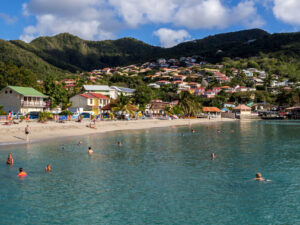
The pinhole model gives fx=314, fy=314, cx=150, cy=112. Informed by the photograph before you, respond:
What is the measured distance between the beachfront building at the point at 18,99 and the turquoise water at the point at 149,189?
1598 inches

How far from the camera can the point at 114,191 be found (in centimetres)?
1850

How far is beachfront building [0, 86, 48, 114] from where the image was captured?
68688 mm

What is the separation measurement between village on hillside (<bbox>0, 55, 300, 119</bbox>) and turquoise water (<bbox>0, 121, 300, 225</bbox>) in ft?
135

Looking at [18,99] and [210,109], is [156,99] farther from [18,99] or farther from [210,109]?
[18,99]

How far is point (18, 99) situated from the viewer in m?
68.8

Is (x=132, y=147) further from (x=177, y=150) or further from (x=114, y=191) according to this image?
(x=114, y=191)

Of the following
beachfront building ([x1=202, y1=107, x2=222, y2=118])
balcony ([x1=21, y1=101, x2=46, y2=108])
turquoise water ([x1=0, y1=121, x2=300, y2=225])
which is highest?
balcony ([x1=21, y1=101, x2=46, y2=108])

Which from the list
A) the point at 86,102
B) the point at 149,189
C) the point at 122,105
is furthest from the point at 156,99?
the point at 149,189

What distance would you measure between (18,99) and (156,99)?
61.4m

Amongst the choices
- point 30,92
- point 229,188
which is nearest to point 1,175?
point 229,188

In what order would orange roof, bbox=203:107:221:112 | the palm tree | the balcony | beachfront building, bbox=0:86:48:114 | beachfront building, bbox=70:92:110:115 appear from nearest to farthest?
beachfront building, bbox=0:86:48:114
the balcony
the palm tree
beachfront building, bbox=70:92:110:115
orange roof, bbox=203:107:221:112

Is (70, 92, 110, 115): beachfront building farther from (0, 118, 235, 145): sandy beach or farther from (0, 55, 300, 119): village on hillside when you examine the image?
(0, 118, 235, 145): sandy beach

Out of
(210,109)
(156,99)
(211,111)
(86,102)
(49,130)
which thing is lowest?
(49,130)

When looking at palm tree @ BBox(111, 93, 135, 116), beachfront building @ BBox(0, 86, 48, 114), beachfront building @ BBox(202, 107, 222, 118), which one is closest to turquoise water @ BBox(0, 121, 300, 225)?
beachfront building @ BBox(0, 86, 48, 114)
